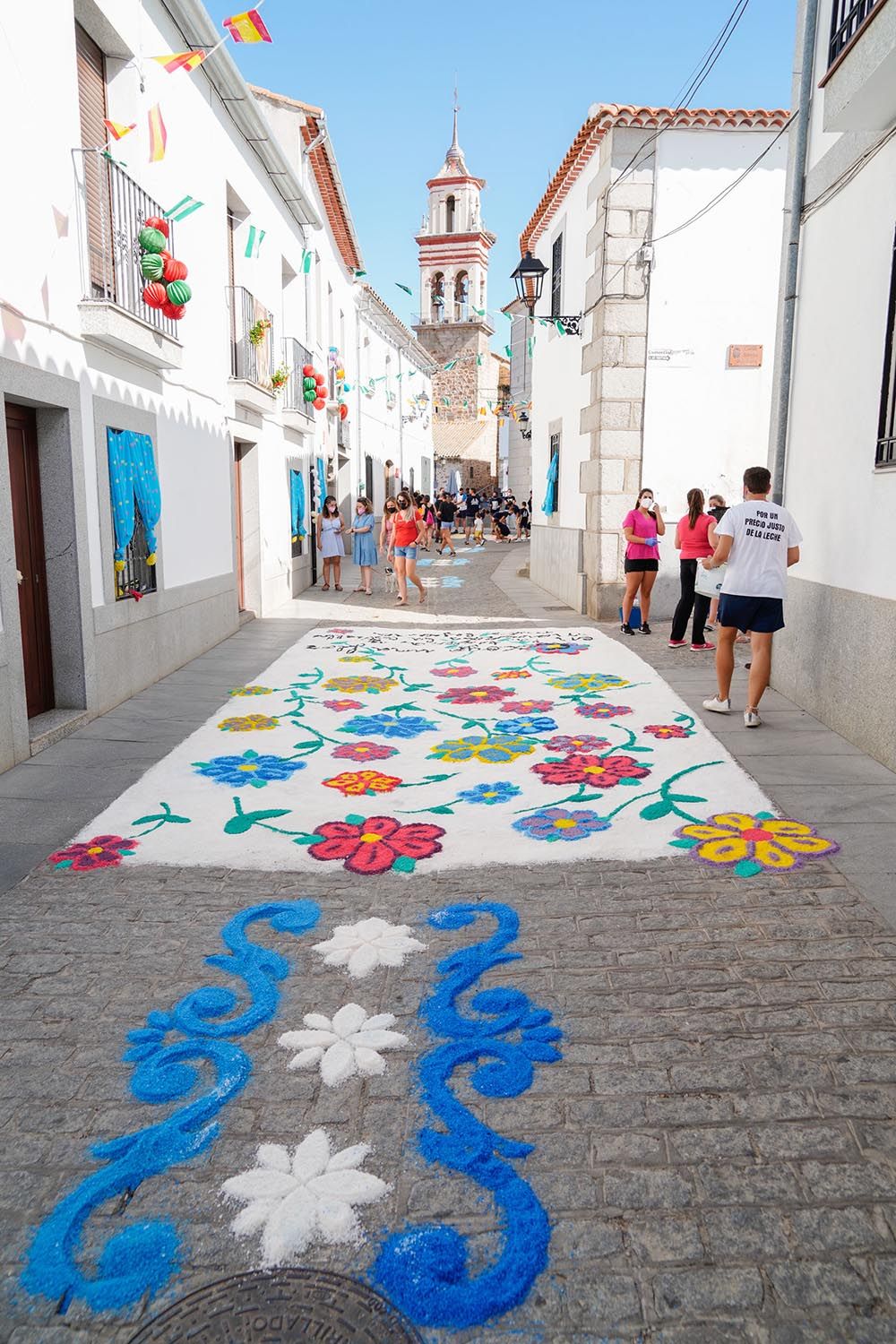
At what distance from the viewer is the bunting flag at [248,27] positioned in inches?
241

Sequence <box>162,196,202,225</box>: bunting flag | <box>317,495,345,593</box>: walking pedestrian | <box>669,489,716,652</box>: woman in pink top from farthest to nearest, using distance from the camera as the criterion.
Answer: <box>317,495,345,593</box>: walking pedestrian
<box>669,489,716,652</box>: woman in pink top
<box>162,196,202,225</box>: bunting flag

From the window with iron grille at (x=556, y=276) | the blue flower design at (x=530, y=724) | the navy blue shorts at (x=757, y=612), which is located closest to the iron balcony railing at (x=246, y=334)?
A: the window with iron grille at (x=556, y=276)

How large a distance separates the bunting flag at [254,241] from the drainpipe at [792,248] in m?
6.14

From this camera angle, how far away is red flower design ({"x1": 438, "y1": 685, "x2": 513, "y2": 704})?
23.2ft

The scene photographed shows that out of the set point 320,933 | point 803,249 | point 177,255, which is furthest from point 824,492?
point 177,255

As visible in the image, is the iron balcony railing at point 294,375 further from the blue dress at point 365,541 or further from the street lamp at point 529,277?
the street lamp at point 529,277

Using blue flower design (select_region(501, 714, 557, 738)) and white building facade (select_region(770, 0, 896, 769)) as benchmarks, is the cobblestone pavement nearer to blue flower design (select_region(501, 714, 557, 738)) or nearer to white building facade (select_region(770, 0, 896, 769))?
blue flower design (select_region(501, 714, 557, 738))

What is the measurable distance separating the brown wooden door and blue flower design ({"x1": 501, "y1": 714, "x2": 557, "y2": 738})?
304cm

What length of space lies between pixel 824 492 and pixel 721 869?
3.64 meters

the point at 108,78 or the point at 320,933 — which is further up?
the point at 108,78

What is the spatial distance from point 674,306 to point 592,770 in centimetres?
769

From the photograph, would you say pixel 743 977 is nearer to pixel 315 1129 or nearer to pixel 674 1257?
pixel 674 1257

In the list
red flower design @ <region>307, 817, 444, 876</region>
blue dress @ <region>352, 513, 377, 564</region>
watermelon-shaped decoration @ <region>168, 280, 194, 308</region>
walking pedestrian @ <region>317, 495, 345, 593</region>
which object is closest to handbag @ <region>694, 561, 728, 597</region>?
watermelon-shaped decoration @ <region>168, 280, 194, 308</region>

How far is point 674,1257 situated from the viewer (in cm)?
193
